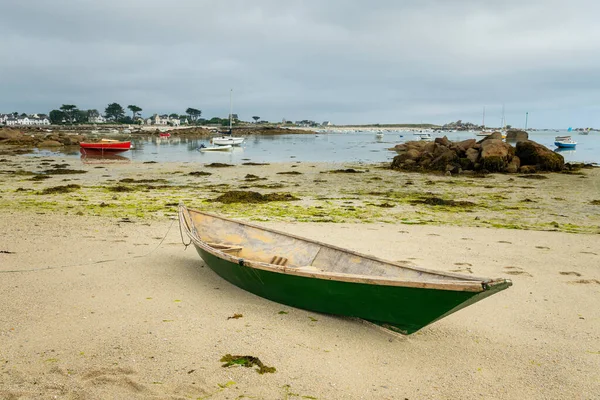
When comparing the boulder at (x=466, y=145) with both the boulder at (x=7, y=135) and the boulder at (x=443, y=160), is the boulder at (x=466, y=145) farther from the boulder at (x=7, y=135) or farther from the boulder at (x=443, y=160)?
the boulder at (x=7, y=135)

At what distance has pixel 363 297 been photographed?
4949 mm

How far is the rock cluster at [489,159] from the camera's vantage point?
25.0 meters

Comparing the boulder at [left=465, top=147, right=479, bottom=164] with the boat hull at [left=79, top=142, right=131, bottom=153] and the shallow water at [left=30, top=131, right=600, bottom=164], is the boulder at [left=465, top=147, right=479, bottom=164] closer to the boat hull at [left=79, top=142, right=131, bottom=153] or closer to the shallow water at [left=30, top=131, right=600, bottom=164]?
the shallow water at [left=30, top=131, right=600, bottom=164]

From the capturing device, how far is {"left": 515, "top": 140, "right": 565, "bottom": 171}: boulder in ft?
83.6

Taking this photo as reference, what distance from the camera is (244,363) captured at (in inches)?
182

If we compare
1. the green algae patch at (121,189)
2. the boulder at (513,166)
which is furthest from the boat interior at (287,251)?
the boulder at (513,166)

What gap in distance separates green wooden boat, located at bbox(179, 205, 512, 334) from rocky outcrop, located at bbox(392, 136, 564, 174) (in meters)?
19.6

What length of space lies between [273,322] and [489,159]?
22.7 meters

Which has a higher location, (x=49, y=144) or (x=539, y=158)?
(x=49, y=144)

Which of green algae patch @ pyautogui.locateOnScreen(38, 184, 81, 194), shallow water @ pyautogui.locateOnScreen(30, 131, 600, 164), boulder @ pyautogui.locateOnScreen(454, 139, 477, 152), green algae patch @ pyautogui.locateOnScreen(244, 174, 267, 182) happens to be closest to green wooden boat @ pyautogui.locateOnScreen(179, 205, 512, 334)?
green algae patch @ pyautogui.locateOnScreen(38, 184, 81, 194)

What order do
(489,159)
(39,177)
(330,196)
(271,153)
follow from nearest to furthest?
(330,196)
(39,177)
(489,159)
(271,153)

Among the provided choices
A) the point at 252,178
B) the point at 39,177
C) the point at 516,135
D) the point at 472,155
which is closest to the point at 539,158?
the point at 472,155

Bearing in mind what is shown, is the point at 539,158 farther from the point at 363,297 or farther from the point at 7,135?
the point at 7,135

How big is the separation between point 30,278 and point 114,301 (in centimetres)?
176
